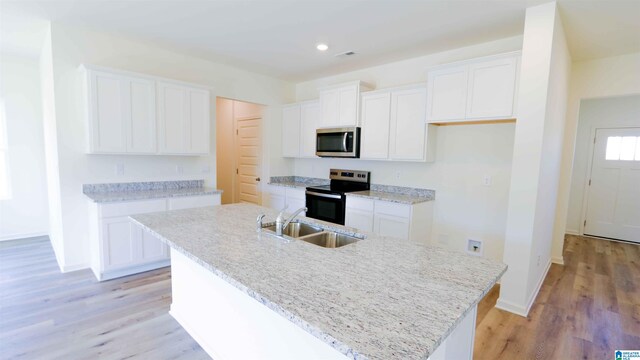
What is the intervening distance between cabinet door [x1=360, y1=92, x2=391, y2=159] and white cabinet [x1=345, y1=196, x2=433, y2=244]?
2.14 feet

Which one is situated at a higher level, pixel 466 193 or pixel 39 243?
pixel 466 193

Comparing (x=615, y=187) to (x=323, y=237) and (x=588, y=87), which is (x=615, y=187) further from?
(x=323, y=237)

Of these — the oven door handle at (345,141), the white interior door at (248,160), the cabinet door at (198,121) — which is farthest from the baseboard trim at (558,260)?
the cabinet door at (198,121)

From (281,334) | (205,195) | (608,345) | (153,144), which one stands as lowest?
(608,345)

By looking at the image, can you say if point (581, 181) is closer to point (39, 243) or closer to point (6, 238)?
point (39, 243)

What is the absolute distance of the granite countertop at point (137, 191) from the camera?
3158 millimetres

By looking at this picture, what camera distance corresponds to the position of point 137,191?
3.59m

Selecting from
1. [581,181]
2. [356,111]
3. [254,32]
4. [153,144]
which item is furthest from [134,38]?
[581,181]

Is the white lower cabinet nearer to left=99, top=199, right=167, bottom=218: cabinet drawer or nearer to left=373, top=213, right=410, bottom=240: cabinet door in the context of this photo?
left=99, top=199, right=167, bottom=218: cabinet drawer

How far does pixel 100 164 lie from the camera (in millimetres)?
3404

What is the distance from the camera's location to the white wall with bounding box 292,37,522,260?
331cm

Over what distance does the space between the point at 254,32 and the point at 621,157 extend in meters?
6.15

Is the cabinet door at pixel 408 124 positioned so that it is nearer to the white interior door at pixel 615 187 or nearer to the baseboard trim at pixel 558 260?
the baseboard trim at pixel 558 260

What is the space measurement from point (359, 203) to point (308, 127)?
5.35 ft
